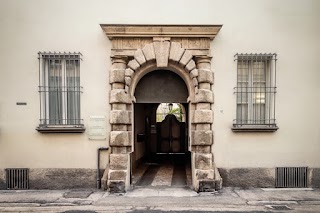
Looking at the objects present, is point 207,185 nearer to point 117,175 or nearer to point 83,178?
point 117,175

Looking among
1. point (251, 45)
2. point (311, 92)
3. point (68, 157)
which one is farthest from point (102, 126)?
point (311, 92)

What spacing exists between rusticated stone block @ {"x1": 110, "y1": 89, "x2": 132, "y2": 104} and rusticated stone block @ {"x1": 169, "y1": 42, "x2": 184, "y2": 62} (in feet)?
5.66

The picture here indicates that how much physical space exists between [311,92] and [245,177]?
10.7 ft

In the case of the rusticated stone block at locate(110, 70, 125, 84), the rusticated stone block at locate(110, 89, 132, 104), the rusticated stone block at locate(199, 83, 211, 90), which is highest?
the rusticated stone block at locate(110, 70, 125, 84)

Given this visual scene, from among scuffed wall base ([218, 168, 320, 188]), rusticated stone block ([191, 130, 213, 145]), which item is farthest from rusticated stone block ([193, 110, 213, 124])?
scuffed wall base ([218, 168, 320, 188])

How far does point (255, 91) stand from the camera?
772 centimetres

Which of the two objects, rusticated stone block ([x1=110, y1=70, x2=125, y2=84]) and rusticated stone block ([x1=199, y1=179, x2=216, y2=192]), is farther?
rusticated stone block ([x1=110, y1=70, x2=125, y2=84])

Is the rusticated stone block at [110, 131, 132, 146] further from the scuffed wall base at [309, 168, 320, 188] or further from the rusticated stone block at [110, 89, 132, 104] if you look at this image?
the scuffed wall base at [309, 168, 320, 188]

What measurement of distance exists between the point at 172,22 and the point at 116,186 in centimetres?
506

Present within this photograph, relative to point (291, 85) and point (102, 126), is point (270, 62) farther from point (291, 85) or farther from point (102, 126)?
point (102, 126)

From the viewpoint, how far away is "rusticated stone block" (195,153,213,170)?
721 centimetres

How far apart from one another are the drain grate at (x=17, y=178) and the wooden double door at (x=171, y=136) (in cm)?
990

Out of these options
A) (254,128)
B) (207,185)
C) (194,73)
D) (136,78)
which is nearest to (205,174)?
(207,185)

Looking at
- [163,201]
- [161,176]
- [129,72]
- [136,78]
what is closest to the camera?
[163,201]
